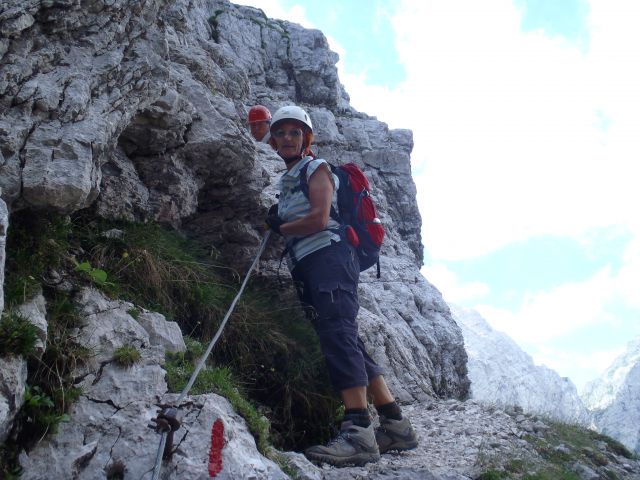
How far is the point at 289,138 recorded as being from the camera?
6277 mm

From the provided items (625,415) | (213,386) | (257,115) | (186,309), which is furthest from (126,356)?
(625,415)

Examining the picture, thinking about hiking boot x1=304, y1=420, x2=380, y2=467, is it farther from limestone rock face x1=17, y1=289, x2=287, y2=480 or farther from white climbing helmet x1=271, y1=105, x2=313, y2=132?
white climbing helmet x1=271, y1=105, x2=313, y2=132

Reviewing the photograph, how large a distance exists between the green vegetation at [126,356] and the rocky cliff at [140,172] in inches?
5.3

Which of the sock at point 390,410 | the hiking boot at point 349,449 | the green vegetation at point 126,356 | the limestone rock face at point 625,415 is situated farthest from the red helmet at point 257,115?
the limestone rock face at point 625,415

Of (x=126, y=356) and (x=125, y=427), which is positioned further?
(x=126, y=356)

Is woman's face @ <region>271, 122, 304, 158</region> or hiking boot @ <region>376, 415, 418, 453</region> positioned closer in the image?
hiking boot @ <region>376, 415, 418, 453</region>

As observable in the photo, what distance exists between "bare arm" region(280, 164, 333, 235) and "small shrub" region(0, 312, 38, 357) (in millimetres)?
2734

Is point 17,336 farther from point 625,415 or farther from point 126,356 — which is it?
point 625,415

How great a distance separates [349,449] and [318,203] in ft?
8.06

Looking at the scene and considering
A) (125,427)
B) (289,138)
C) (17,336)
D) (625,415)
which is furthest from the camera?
(625,415)

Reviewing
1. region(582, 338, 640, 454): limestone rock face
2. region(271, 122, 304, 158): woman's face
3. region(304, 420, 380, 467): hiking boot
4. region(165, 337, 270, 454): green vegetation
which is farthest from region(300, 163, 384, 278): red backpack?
region(582, 338, 640, 454): limestone rock face

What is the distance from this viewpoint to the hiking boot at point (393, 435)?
5852mm

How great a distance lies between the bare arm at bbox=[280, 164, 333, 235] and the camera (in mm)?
5629

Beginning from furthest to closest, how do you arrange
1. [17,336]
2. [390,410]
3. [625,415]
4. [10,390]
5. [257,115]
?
1. [625,415]
2. [257,115]
3. [390,410]
4. [17,336]
5. [10,390]
